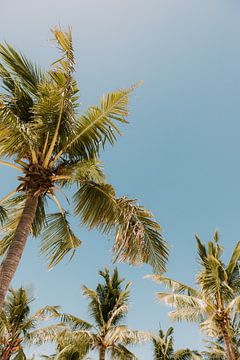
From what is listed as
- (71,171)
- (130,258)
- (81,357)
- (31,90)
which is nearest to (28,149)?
(71,171)

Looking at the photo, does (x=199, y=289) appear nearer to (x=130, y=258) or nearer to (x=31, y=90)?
(x=130, y=258)

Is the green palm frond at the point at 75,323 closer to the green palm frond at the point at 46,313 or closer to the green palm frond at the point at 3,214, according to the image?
the green palm frond at the point at 46,313

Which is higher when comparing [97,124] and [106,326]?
[97,124]

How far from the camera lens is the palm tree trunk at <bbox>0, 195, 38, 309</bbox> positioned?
211 inches

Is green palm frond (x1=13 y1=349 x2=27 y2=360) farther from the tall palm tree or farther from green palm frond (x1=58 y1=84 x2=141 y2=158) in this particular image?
green palm frond (x1=58 y1=84 x2=141 y2=158)

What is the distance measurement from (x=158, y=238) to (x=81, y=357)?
A: 15862mm

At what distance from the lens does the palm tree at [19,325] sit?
14.7 metres

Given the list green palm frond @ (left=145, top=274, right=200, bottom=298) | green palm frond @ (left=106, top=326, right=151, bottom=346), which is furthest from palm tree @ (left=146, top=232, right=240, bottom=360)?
green palm frond @ (left=106, top=326, right=151, bottom=346)

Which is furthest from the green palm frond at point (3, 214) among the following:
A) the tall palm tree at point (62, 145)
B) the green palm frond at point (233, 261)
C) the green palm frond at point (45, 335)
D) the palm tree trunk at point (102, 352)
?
the palm tree trunk at point (102, 352)

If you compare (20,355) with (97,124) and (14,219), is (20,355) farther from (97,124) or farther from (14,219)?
(97,124)

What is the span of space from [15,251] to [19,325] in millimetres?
12263

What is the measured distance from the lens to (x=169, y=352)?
21297 millimetres

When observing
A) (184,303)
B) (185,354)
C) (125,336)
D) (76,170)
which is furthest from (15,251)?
(185,354)

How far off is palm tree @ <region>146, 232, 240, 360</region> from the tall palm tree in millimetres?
5342
